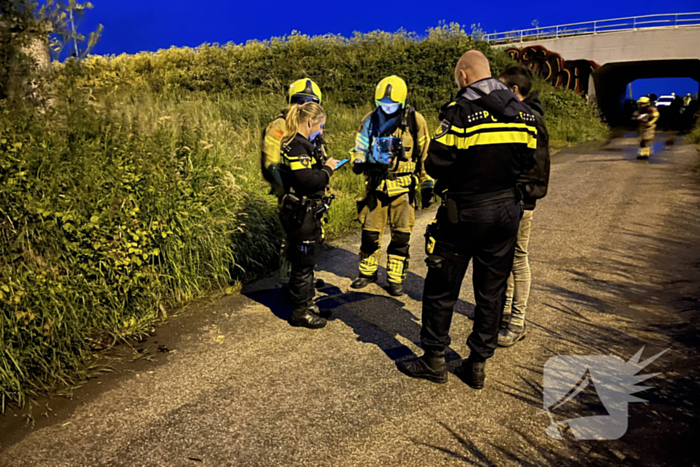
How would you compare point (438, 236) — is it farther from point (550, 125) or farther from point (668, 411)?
point (550, 125)

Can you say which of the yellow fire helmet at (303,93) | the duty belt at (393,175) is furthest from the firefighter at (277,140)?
the duty belt at (393,175)

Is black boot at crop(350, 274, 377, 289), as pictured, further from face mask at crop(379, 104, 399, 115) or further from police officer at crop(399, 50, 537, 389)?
police officer at crop(399, 50, 537, 389)

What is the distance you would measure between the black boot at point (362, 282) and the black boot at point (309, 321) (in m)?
1.00

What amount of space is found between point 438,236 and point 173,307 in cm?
282

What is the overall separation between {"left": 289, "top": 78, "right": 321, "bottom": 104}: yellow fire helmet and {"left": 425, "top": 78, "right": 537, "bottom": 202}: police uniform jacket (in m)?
1.74

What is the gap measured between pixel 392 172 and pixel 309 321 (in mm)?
1765

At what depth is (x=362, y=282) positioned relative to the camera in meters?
5.34

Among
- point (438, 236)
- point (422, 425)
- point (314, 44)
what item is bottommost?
point (422, 425)

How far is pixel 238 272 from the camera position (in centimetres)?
562

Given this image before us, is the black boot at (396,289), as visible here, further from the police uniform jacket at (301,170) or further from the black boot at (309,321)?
the police uniform jacket at (301,170)

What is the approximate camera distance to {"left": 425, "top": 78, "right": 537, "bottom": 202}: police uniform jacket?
298cm

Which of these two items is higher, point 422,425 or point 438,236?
point 438,236

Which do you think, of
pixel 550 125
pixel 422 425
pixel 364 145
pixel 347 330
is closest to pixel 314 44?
pixel 550 125

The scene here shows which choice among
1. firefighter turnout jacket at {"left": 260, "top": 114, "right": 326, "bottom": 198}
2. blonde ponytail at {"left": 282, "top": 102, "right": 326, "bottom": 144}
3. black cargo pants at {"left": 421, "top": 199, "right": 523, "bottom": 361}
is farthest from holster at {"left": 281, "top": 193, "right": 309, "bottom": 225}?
black cargo pants at {"left": 421, "top": 199, "right": 523, "bottom": 361}
